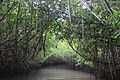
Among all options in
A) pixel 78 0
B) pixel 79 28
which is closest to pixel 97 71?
pixel 79 28

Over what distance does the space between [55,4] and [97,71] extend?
1.91 metres

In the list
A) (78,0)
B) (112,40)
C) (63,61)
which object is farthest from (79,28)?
(63,61)

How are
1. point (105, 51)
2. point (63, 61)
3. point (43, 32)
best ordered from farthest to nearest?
point (63, 61) → point (43, 32) → point (105, 51)

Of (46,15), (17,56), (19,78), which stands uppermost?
(46,15)

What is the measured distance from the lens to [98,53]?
613 cm

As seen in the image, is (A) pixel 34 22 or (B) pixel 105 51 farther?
(A) pixel 34 22

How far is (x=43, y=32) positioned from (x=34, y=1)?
39.2 inches

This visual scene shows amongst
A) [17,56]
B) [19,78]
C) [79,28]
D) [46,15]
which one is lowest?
[19,78]

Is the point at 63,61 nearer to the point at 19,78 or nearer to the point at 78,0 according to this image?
the point at 19,78

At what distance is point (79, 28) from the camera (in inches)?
233

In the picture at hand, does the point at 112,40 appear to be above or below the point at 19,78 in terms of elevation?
above

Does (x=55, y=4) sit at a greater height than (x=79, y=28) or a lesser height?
greater

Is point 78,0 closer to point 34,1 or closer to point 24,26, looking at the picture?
point 34,1

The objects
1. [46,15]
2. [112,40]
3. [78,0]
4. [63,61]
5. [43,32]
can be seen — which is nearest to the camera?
[112,40]
